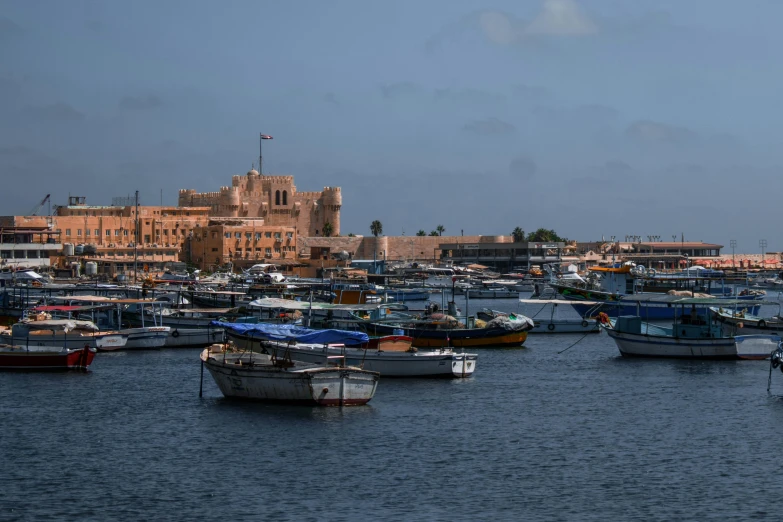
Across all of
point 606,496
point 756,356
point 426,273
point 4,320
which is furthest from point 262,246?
point 606,496

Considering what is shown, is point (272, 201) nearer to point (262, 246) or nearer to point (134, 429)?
point (262, 246)

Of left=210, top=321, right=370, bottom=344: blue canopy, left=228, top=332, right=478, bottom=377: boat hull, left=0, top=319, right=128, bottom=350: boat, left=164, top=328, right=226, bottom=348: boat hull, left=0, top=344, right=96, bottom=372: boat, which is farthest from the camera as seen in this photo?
left=164, top=328, right=226, bottom=348: boat hull

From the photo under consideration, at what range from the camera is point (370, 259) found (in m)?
151

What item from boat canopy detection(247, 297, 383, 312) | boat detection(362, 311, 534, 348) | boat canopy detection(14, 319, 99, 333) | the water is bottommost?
the water

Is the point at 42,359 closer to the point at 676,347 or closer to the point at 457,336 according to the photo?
the point at 457,336

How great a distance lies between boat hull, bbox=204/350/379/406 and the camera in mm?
35938

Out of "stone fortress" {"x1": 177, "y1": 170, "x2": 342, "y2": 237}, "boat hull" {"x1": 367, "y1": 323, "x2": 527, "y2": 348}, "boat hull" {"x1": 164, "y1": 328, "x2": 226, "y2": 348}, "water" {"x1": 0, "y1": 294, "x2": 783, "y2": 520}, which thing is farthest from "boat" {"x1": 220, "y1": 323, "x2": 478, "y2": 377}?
"stone fortress" {"x1": 177, "y1": 170, "x2": 342, "y2": 237}

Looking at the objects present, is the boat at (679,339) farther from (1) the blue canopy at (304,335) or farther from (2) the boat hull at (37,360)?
(2) the boat hull at (37,360)

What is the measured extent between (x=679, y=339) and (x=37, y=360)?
25.6 m

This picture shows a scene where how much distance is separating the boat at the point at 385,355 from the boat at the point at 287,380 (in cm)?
172

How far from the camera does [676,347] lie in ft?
163

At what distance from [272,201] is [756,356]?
4274 inches

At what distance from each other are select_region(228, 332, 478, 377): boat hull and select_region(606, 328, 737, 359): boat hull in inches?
373

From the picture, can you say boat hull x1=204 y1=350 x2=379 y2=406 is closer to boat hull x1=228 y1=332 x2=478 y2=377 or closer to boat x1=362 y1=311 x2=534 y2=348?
boat hull x1=228 y1=332 x2=478 y2=377
